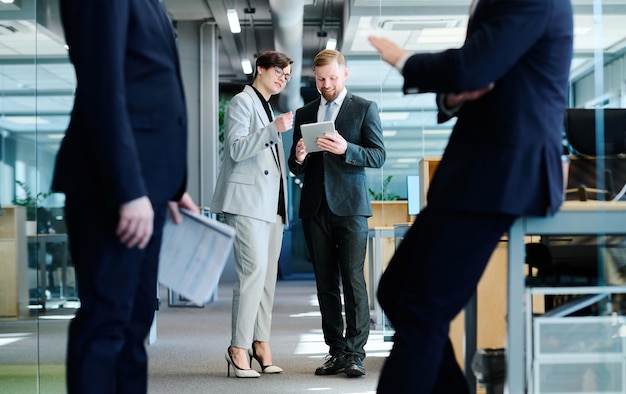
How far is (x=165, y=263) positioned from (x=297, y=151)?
2047 millimetres

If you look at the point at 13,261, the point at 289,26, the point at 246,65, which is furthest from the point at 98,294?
the point at 246,65

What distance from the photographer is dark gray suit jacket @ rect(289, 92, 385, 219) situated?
13.0 feet

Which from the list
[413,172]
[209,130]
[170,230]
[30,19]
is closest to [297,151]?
[30,19]

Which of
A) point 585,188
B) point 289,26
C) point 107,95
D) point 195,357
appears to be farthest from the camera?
point 289,26

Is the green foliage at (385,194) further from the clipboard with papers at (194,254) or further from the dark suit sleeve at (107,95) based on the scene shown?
the dark suit sleeve at (107,95)

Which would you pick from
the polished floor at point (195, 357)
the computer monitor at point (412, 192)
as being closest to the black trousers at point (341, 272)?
the polished floor at point (195, 357)

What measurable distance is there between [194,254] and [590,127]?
6.79ft

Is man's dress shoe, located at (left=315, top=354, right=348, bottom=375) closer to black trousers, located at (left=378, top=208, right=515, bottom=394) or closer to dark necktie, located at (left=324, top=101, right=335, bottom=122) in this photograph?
dark necktie, located at (left=324, top=101, right=335, bottom=122)

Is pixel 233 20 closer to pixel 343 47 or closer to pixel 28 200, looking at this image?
pixel 343 47

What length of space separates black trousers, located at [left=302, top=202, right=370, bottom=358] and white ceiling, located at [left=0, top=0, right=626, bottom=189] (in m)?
0.69

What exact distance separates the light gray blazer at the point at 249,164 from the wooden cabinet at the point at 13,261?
42.8 inches

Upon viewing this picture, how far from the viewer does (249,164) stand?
401 centimetres

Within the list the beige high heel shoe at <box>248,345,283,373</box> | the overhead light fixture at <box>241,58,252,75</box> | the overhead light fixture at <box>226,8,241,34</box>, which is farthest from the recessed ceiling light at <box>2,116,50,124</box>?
the overhead light fixture at <box>241,58,252,75</box>

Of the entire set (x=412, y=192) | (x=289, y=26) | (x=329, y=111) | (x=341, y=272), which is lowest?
(x=341, y=272)
